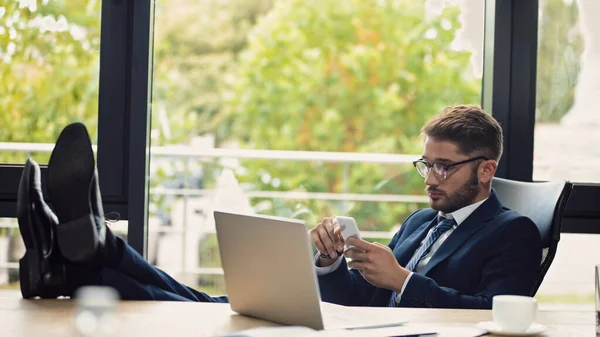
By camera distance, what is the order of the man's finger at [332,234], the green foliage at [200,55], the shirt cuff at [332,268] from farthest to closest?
the green foliage at [200,55]
the shirt cuff at [332,268]
the man's finger at [332,234]

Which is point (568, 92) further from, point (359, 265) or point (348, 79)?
point (348, 79)

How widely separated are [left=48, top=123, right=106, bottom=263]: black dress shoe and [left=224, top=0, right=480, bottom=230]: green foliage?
22.1 feet

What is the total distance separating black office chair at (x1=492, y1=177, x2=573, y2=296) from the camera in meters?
2.33

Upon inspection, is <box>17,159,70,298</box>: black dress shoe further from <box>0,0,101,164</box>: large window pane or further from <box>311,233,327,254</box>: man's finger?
<box>0,0,101,164</box>: large window pane

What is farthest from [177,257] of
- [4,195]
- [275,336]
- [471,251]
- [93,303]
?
[275,336]

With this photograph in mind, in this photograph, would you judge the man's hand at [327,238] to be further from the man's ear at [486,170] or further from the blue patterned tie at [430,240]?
the man's ear at [486,170]

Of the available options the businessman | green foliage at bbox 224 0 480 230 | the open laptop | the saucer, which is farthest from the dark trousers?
green foliage at bbox 224 0 480 230

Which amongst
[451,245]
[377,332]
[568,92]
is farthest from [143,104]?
[377,332]

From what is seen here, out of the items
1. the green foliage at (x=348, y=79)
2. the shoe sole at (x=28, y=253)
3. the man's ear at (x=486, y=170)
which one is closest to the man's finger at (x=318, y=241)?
the man's ear at (x=486, y=170)

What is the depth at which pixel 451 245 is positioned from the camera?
2.32 metres

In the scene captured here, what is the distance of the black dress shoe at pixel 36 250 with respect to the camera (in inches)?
68.9

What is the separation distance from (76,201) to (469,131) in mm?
1152

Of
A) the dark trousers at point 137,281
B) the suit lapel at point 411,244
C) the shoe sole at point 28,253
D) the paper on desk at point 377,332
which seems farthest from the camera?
the suit lapel at point 411,244

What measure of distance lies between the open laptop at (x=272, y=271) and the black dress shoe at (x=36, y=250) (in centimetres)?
37
